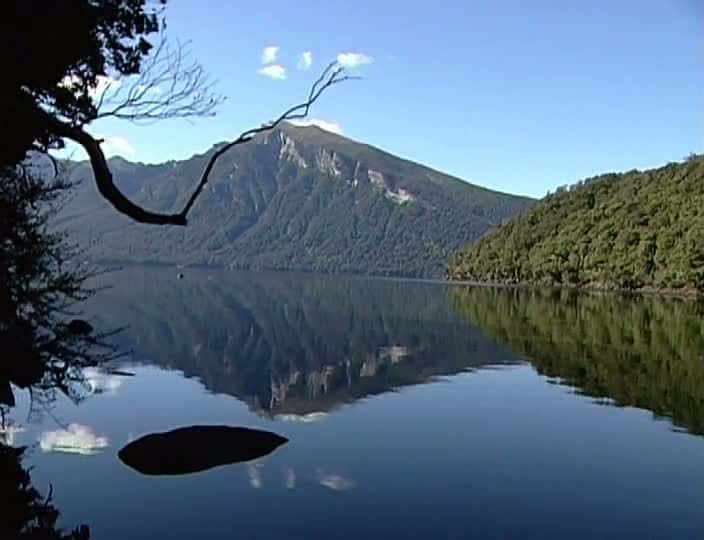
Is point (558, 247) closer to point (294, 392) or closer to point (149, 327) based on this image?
point (149, 327)

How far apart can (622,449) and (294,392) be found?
1718 centimetres

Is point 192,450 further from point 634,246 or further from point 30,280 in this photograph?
point 634,246

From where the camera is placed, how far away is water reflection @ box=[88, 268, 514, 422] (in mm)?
38125

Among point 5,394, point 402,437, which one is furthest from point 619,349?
point 5,394

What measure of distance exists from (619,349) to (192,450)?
3774cm

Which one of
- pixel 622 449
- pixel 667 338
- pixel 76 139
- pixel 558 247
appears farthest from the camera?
pixel 558 247

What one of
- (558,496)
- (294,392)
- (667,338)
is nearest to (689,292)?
(667,338)

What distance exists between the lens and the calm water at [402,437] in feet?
57.4

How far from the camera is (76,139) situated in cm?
801

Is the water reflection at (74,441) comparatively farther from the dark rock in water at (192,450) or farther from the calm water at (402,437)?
the dark rock in water at (192,450)

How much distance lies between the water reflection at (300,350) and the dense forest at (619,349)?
3.98 m

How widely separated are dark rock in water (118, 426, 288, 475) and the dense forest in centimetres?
1612

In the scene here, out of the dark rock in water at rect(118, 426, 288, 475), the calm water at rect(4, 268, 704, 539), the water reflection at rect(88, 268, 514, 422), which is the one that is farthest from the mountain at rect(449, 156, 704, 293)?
the dark rock in water at rect(118, 426, 288, 475)

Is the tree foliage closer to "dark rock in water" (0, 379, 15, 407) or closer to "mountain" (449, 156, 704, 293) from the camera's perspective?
"dark rock in water" (0, 379, 15, 407)
